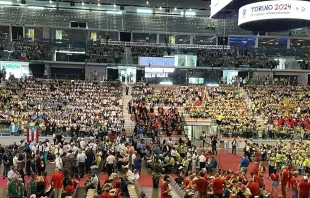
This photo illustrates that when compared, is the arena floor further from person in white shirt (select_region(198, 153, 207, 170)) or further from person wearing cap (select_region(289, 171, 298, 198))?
person wearing cap (select_region(289, 171, 298, 198))

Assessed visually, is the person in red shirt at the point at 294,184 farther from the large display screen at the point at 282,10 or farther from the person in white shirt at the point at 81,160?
the large display screen at the point at 282,10

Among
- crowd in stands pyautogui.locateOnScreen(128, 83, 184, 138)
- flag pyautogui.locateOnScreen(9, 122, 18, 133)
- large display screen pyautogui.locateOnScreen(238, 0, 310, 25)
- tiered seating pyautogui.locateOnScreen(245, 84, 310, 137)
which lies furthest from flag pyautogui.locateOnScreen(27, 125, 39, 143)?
tiered seating pyautogui.locateOnScreen(245, 84, 310, 137)

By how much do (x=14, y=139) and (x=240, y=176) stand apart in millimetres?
18008

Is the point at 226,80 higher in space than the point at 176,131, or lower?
higher

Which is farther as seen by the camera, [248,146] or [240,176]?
[248,146]

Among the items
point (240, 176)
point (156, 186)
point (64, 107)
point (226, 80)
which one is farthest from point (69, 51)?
point (240, 176)

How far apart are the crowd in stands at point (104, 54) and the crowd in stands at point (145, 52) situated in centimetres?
140

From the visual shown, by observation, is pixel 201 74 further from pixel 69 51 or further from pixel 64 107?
pixel 64 107

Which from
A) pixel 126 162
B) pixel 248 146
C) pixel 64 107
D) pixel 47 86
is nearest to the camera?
pixel 126 162

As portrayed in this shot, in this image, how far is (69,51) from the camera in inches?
1708

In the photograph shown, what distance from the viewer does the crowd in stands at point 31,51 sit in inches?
1624

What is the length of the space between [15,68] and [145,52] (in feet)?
44.1

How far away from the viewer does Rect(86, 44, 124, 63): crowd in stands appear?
141ft

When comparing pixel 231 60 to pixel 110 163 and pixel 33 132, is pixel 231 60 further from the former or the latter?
pixel 110 163
